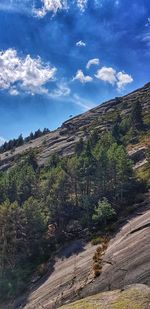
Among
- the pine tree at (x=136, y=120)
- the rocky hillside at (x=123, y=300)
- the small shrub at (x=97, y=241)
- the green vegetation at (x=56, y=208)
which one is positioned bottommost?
the rocky hillside at (x=123, y=300)

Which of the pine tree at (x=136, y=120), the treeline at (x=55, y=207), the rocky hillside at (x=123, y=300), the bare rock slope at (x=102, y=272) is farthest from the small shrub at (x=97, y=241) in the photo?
the pine tree at (x=136, y=120)

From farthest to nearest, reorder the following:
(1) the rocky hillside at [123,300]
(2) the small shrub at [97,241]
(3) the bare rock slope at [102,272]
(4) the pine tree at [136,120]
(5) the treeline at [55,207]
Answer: (4) the pine tree at [136,120], (5) the treeline at [55,207], (2) the small shrub at [97,241], (3) the bare rock slope at [102,272], (1) the rocky hillside at [123,300]

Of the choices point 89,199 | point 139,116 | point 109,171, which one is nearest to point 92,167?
point 109,171

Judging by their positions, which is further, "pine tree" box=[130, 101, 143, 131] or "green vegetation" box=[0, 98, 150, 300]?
"pine tree" box=[130, 101, 143, 131]

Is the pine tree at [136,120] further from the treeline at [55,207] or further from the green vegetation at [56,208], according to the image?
the treeline at [55,207]

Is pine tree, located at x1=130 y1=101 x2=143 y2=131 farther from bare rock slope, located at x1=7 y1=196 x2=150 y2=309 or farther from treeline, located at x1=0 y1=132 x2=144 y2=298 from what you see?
bare rock slope, located at x1=7 y1=196 x2=150 y2=309

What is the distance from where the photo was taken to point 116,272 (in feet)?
139

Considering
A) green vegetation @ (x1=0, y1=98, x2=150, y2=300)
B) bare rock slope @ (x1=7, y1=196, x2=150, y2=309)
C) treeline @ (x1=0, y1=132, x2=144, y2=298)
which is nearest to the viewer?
bare rock slope @ (x1=7, y1=196, x2=150, y2=309)

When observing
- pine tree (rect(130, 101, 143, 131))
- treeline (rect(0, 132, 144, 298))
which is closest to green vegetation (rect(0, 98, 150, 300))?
treeline (rect(0, 132, 144, 298))

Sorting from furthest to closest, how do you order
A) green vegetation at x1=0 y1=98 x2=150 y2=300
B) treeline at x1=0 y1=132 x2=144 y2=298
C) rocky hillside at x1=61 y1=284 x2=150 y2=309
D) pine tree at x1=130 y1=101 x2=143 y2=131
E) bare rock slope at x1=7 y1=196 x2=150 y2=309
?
pine tree at x1=130 y1=101 x2=143 y2=131 → treeline at x1=0 y1=132 x2=144 y2=298 → green vegetation at x1=0 y1=98 x2=150 y2=300 → bare rock slope at x1=7 y1=196 x2=150 y2=309 → rocky hillside at x1=61 y1=284 x2=150 y2=309

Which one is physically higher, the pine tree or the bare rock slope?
the pine tree

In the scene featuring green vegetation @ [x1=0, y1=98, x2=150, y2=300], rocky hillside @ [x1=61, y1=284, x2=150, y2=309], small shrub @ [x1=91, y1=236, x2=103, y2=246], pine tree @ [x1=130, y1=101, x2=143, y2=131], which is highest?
pine tree @ [x1=130, y1=101, x2=143, y2=131]

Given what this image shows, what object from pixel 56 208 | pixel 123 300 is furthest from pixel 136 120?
pixel 123 300

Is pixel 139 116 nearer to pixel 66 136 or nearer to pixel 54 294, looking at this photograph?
pixel 66 136
